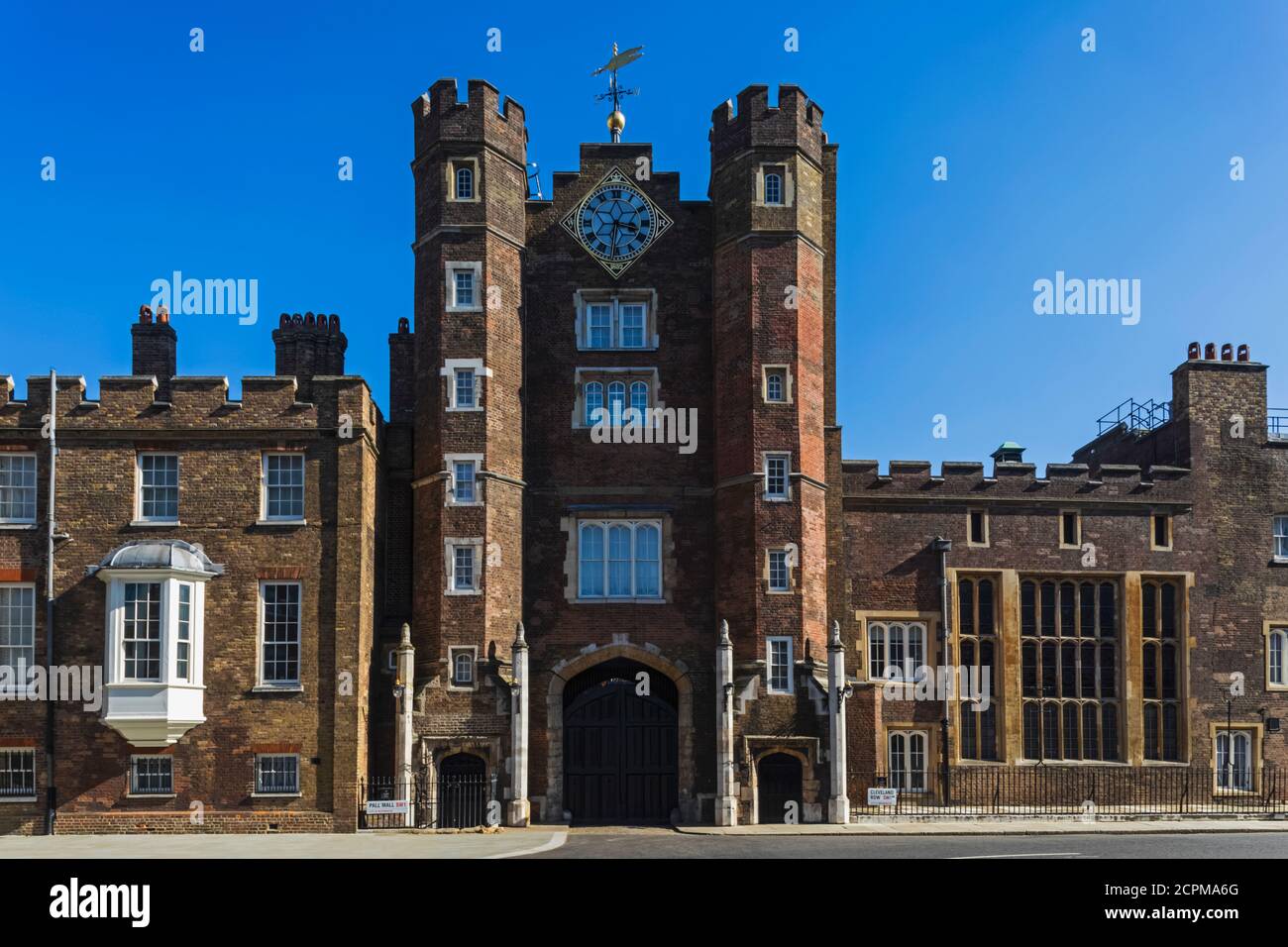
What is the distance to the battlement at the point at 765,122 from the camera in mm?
39531

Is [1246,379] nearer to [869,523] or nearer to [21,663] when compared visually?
[869,523]

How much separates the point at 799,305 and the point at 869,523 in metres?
7.50

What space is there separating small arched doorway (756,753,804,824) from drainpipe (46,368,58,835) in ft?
58.5

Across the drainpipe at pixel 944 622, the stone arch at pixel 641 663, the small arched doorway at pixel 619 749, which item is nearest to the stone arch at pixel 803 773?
the stone arch at pixel 641 663

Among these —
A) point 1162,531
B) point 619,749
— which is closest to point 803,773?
point 619,749

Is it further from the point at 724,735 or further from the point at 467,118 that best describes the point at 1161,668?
the point at 467,118

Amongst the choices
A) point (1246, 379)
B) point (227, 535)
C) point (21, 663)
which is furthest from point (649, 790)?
point (1246, 379)

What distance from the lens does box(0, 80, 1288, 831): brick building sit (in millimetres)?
34656

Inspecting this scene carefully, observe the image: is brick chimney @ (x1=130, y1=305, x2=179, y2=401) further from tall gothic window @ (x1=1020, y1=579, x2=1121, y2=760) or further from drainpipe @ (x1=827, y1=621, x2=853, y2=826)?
tall gothic window @ (x1=1020, y1=579, x2=1121, y2=760)

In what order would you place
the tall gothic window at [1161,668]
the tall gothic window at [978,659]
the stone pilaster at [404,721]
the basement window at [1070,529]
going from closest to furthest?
the stone pilaster at [404,721] < the tall gothic window at [978,659] < the tall gothic window at [1161,668] < the basement window at [1070,529]

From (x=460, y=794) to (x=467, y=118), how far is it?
61.3 feet

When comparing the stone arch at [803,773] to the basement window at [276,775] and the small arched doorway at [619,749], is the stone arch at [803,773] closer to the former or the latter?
the small arched doorway at [619,749]

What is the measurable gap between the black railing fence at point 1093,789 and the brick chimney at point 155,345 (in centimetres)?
2412

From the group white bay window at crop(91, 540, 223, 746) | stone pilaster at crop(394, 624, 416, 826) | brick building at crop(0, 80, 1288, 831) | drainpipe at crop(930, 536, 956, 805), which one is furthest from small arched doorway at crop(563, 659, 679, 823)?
white bay window at crop(91, 540, 223, 746)
